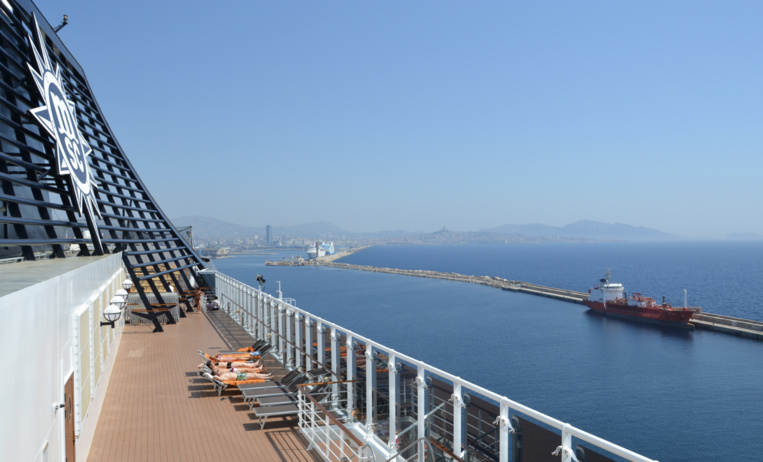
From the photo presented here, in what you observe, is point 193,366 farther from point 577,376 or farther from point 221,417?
point 577,376

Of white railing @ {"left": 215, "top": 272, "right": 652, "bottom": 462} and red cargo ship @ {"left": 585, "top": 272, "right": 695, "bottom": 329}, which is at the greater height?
white railing @ {"left": 215, "top": 272, "right": 652, "bottom": 462}

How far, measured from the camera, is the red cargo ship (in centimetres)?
5616

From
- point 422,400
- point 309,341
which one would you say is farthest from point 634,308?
point 422,400

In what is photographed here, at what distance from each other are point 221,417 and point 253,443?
115 centimetres

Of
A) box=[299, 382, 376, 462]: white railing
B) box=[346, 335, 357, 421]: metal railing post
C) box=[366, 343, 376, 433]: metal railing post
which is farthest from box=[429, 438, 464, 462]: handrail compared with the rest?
box=[346, 335, 357, 421]: metal railing post

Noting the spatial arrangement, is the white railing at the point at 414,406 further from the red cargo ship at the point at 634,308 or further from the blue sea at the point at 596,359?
the red cargo ship at the point at 634,308

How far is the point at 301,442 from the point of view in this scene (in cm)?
643

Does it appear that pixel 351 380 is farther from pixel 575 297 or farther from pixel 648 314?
pixel 575 297

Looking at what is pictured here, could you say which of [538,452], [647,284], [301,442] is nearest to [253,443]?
[301,442]

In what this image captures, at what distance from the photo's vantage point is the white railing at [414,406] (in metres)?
3.76

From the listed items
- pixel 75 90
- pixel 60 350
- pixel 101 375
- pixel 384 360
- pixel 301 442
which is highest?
pixel 75 90

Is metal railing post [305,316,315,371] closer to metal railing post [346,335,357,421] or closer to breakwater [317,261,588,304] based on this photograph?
metal railing post [346,335,357,421]

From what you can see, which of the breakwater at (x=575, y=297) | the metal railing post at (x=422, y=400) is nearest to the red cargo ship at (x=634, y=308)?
the breakwater at (x=575, y=297)

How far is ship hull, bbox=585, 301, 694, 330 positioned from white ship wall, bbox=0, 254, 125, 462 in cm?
5891
